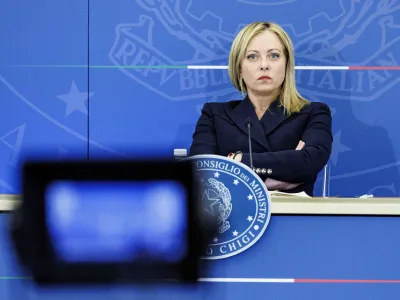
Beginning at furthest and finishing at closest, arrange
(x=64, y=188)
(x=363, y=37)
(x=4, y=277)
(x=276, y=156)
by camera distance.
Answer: (x=363, y=37) < (x=276, y=156) < (x=4, y=277) < (x=64, y=188)

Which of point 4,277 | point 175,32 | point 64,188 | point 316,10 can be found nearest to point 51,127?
point 175,32

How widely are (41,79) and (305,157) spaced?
1.60 m

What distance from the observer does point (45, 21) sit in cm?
352

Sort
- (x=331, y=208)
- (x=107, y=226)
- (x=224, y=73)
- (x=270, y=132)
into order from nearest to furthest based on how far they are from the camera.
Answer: (x=107, y=226), (x=331, y=208), (x=270, y=132), (x=224, y=73)

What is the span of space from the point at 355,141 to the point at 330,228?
1.90m

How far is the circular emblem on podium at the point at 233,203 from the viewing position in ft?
5.24

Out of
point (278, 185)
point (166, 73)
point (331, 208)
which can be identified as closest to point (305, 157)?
point (278, 185)

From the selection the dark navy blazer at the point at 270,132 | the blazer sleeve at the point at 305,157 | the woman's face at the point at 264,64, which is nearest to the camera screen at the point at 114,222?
the blazer sleeve at the point at 305,157

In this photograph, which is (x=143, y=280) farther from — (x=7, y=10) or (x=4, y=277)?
(x=7, y=10)

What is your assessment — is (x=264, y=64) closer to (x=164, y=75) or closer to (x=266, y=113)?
(x=266, y=113)

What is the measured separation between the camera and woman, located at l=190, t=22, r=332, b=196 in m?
2.55

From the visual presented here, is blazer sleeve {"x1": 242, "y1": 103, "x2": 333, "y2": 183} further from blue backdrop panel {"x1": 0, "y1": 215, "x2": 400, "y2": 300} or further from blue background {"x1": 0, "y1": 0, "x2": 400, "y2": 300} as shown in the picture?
blue background {"x1": 0, "y1": 0, "x2": 400, "y2": 300}

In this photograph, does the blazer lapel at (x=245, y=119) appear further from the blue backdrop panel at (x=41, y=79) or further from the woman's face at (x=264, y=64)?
the blue backdrop panel at (x=41, y=79)

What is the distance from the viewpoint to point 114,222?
3.22 feet
